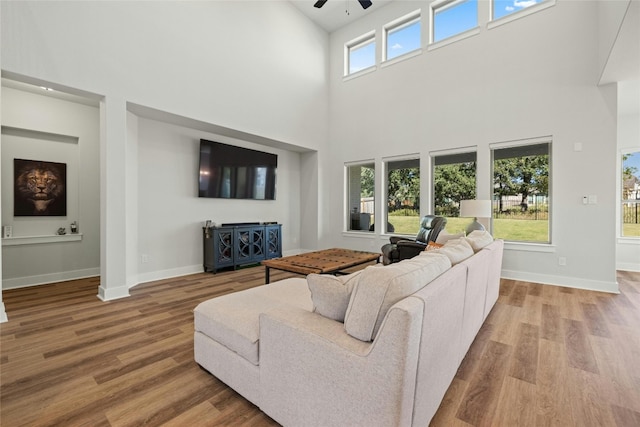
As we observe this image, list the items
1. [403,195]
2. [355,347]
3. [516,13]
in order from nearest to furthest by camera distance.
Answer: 1. [355,347]
2. [516,13]
3. [403,195]

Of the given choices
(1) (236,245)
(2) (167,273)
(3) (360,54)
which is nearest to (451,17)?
(3) (360,54)

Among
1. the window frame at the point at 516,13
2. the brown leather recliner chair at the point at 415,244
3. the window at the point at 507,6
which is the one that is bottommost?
the brown leather recliner chair at the point at 415,244

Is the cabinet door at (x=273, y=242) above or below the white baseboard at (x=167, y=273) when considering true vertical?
above

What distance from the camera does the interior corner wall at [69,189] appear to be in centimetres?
383

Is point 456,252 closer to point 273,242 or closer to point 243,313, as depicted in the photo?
point 243,313

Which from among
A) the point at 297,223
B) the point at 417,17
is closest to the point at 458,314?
the point at 297,223

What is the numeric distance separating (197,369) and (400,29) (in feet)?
21.8

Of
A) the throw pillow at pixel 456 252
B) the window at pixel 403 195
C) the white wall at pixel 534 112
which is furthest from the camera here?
the window at pixel 403 195

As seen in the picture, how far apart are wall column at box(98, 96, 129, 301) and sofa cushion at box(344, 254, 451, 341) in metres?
3.38

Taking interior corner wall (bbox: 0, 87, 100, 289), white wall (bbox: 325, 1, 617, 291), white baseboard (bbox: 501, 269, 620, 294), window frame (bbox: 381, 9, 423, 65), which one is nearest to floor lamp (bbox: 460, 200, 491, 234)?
white wall (bbox: 325, 1, 617, 291)

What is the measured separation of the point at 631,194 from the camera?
486 centimetres

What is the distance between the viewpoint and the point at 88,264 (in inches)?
177

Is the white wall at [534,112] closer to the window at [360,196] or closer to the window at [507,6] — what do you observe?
the window at [507,6]

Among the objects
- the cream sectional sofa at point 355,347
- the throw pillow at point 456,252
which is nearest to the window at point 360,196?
the throw pillow at point 456,252
